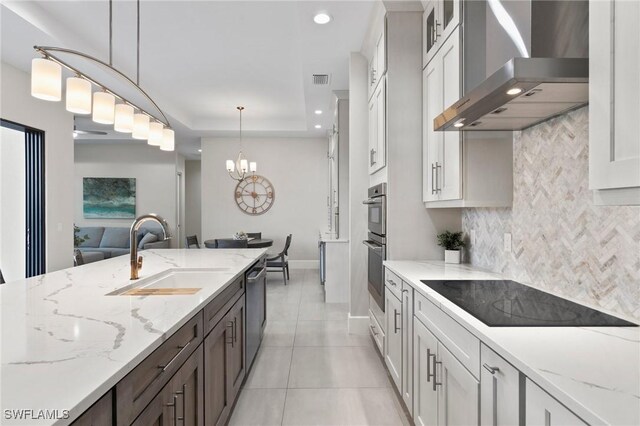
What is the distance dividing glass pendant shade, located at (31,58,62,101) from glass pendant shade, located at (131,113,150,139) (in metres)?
0.75

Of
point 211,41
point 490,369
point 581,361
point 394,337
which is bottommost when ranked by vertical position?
point 394,337

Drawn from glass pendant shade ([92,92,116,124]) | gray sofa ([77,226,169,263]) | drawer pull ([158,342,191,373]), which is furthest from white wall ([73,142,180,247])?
drawer pull ([158,342,191,373])

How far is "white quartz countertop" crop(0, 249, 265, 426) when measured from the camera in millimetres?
754

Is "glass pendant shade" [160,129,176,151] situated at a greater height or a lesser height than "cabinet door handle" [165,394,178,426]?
greater

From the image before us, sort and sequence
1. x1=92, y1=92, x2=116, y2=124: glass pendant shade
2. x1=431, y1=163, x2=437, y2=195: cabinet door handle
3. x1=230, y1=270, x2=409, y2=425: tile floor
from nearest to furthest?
x1=92, y1=92, x2=116, y2=124: glass pendant shade, x1=230, y1=270, x2=409, y2=425: tile floor, x1=431, y1=163, x2=437, y2=195: cabinet door handle

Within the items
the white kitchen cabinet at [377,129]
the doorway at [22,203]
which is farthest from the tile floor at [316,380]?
the doorway at [22,203]

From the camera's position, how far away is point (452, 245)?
2631 mm

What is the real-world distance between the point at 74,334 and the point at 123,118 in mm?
1544

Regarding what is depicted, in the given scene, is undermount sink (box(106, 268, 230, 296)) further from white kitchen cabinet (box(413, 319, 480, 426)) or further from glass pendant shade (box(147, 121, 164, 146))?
white kitchen cabinet (box(413, 319, 480, 426))

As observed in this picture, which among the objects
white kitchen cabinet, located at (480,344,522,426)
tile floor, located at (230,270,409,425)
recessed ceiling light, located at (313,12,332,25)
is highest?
recessed ceiling light, located at (313,12,332,25)

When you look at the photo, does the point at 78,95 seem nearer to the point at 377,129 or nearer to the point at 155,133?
the point at 155,133

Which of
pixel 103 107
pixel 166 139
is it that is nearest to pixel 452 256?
pixel 166 139

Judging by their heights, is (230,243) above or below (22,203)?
below

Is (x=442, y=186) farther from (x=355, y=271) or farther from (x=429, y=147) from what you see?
(x=355, y=271)
